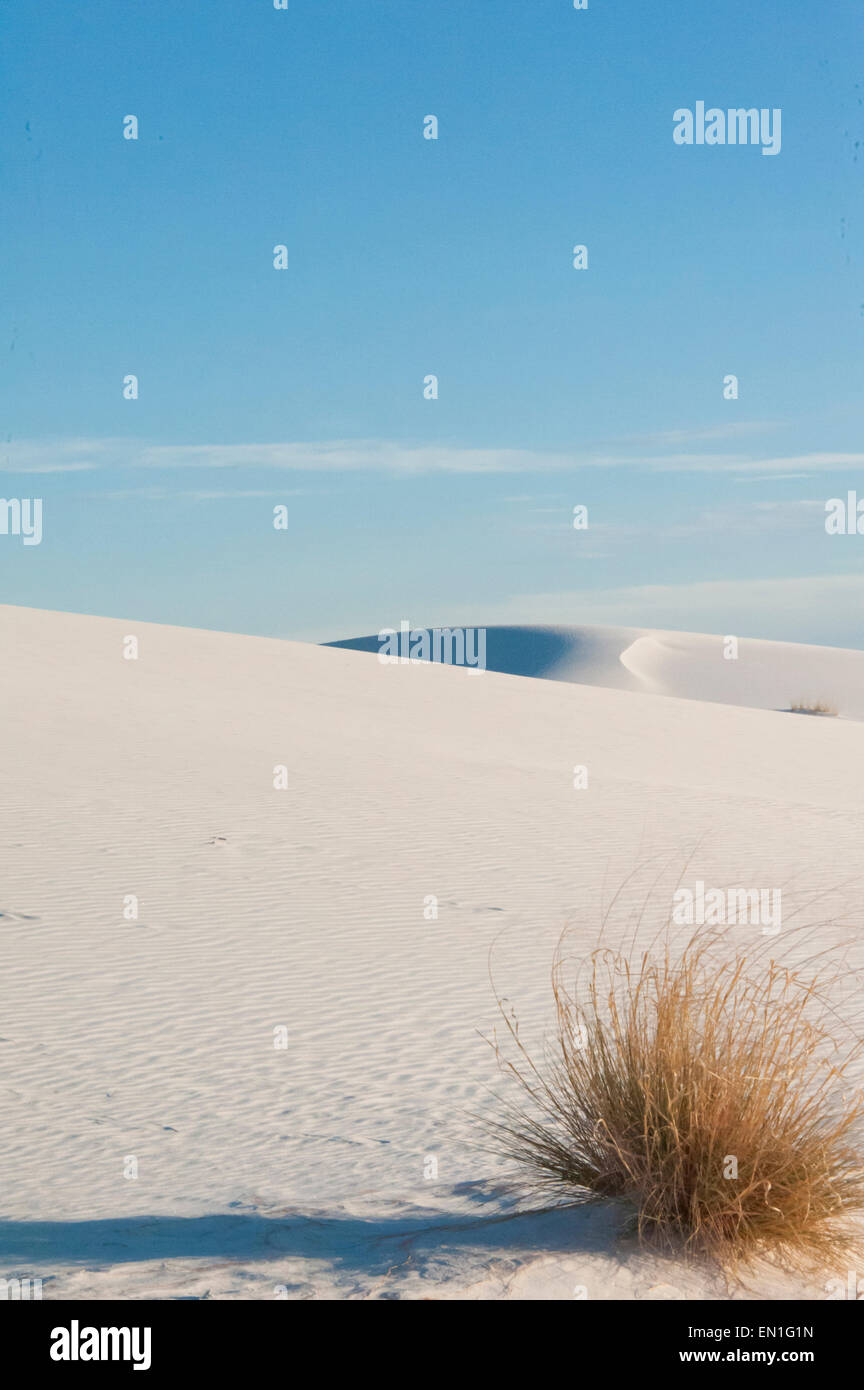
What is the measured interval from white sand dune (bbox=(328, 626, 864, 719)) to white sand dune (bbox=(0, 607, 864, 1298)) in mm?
43569

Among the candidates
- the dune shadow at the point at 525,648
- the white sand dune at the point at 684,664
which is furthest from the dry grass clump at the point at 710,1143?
the dune shadow at the point at 525,648

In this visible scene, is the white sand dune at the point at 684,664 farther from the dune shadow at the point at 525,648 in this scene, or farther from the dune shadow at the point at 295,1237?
the dune shadow at the point at 295,1237

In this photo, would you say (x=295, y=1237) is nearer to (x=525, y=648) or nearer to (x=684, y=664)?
(x=684, y=664)

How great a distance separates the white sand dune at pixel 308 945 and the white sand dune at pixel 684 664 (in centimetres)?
4357

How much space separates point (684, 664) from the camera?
73.6 m

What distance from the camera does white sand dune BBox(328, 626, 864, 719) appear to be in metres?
66.8

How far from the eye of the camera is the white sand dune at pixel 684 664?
6681 centimetres

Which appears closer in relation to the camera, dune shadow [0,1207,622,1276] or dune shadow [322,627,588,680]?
dune shadow [0,1207,622,1276]

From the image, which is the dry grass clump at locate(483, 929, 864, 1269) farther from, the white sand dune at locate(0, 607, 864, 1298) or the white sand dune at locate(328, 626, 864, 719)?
the white sand dune at locate(328, 626, 864, 719)

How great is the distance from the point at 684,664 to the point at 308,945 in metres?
66.0

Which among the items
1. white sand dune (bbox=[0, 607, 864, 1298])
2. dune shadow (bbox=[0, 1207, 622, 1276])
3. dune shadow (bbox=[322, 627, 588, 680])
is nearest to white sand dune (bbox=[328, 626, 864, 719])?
dune shadow (bbox=[322, 627, 588, 680])

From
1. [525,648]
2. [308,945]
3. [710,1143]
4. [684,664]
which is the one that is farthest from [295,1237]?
[525,648]
